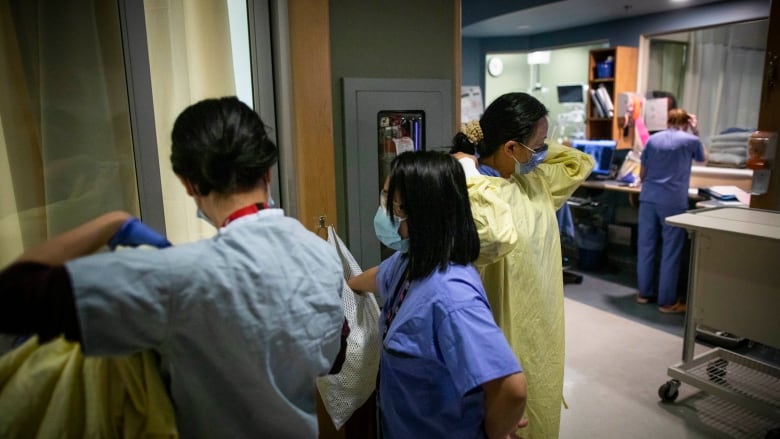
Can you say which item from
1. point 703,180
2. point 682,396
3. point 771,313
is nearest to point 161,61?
point 771,313

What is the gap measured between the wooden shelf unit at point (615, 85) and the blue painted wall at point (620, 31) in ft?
0.96

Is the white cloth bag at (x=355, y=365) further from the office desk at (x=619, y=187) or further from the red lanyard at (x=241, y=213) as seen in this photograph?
the office desk at (x=619, y=187)

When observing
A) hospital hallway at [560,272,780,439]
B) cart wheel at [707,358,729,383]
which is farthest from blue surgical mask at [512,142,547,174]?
cart wheel at [707,358,729,383]

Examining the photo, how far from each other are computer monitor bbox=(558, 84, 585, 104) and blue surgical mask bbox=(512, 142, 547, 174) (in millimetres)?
4517

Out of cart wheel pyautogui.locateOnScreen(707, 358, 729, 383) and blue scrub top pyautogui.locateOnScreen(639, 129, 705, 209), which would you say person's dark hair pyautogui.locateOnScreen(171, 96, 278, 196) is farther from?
blue scrub top pyautogui.locateOnScreen(639, 129, 705, 209)

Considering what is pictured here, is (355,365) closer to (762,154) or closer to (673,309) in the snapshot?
(762,154)

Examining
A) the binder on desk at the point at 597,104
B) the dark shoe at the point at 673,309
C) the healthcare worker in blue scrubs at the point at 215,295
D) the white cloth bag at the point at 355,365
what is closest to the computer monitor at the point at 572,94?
the binder on desk at the point at 597,104

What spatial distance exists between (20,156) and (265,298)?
3.04 feet

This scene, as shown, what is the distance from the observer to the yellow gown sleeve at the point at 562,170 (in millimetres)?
1751

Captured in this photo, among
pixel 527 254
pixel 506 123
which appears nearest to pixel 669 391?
pixel 527 254

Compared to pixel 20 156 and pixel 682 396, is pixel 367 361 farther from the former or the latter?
pixel 682 396

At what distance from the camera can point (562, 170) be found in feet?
5.81

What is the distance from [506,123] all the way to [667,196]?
2942mm

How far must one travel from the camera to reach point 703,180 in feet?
15.4
